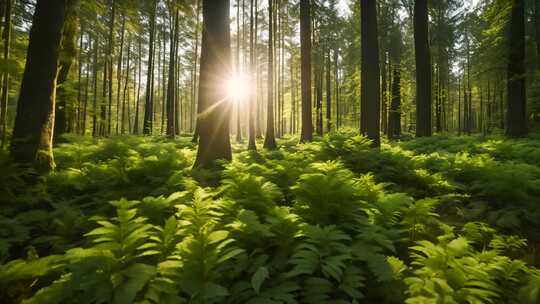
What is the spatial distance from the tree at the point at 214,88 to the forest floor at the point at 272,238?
1146 millimetres

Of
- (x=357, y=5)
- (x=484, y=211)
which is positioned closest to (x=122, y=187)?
(x=484, y=211)

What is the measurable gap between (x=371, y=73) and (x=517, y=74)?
7104mm

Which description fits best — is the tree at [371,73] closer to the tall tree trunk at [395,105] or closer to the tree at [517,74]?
the tree at [517,74]

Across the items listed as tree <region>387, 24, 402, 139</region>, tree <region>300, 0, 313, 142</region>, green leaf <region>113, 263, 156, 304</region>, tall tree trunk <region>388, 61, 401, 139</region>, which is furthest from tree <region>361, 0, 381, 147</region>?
tall tree trunk <region>388, 61, 401, 139</region>

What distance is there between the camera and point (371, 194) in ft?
14.8

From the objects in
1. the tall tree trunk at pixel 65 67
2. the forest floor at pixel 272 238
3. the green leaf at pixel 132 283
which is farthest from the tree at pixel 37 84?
the green leaf at pixel 132 283

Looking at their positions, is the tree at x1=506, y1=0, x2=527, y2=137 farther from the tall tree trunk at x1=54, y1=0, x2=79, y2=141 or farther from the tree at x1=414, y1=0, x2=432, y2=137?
the tall tree trunk at x1=54, y1=0, x2=79, y2=141

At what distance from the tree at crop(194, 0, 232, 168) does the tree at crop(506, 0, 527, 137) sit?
38.8 feet

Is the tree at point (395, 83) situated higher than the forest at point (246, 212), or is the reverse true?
the tree at point (395, 83)

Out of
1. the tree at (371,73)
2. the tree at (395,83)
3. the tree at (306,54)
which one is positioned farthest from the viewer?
the tree at (395,83)

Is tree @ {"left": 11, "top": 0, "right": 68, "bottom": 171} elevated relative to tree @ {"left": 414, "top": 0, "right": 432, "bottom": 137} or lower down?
lower down

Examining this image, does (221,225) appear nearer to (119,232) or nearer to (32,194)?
(119,232)

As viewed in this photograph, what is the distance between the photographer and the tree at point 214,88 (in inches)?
302

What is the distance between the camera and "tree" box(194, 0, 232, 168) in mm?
7680
